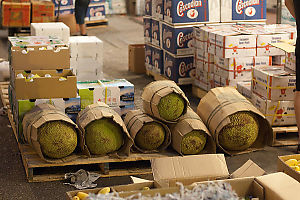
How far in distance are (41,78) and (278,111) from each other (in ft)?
8.03

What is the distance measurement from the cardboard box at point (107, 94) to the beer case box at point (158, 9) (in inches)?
99.5

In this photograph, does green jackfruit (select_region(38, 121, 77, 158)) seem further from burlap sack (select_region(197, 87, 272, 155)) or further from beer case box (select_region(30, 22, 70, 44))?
beer case box (select_region(30, 22, 70, 44))

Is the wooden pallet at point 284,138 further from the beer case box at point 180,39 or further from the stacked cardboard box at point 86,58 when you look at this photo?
the stacked cardboard box at point 86,58

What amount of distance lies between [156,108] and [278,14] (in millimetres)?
5021

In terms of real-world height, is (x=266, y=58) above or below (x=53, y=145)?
above

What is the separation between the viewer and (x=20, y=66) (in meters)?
5.35

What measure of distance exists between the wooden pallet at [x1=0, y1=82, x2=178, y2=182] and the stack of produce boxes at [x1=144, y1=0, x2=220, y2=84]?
263 centimetres

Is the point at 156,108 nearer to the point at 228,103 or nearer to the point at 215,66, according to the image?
the point at 228,103

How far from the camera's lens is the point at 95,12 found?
46.7ft

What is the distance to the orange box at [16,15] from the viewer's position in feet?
38.9

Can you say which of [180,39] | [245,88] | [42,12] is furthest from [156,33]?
[42,12]

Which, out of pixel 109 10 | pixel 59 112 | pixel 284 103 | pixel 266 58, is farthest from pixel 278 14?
pixel 109 10

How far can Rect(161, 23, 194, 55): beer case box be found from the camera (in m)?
7.52

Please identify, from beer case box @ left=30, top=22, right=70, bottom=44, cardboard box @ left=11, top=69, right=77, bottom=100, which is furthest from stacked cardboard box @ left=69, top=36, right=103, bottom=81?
cardboard box @ left=11, top=69, right=77, bottom=100
